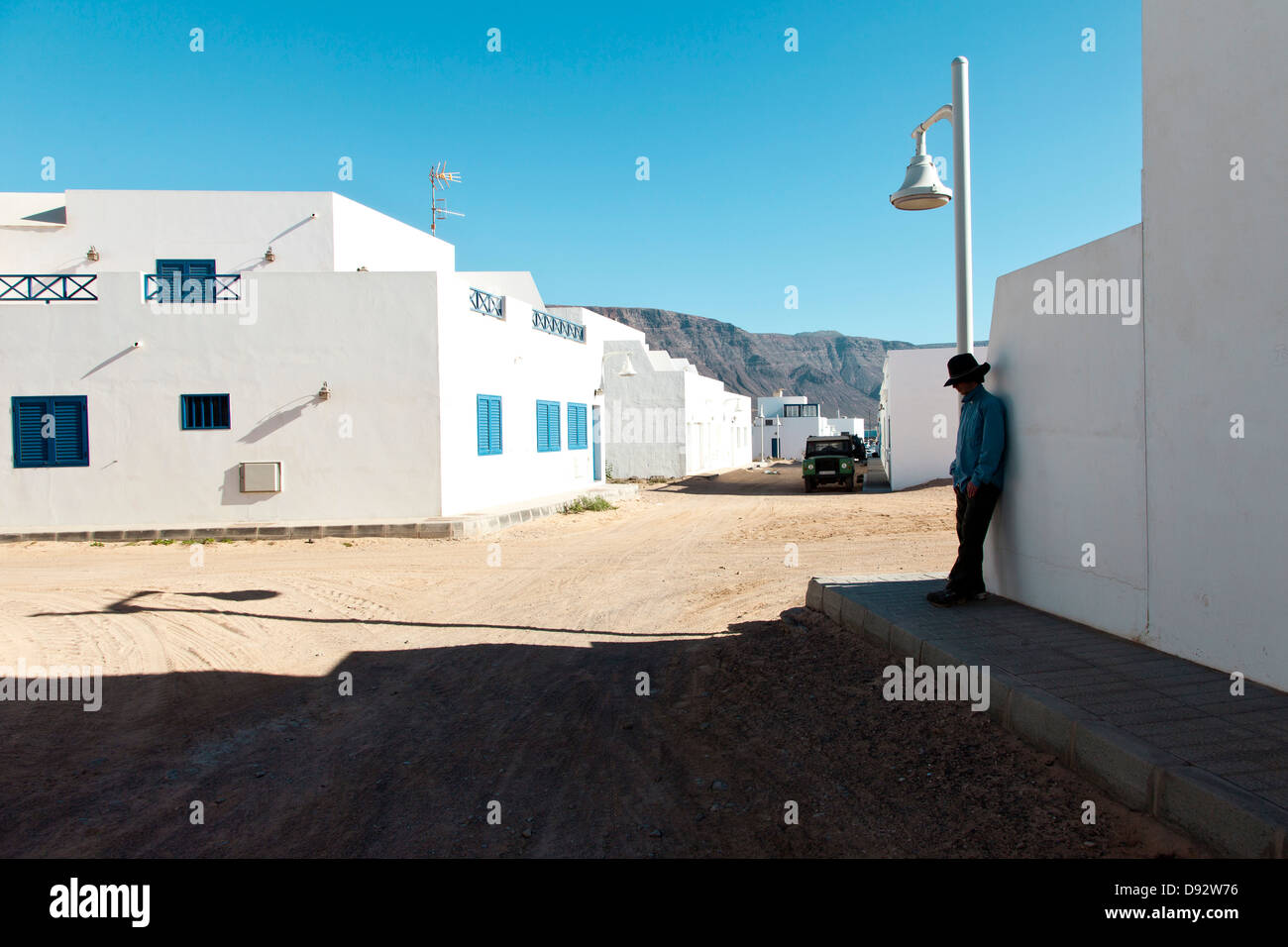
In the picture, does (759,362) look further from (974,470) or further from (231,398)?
(974,470)

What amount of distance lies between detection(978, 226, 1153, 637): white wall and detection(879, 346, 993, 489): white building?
64.8 ft

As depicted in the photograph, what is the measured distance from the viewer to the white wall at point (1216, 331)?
4.07 meters

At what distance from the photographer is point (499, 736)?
5027 millimetres

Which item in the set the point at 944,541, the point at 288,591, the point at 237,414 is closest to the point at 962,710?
the point at 288,591

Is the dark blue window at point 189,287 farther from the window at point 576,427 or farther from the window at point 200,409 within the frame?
the window at point 576,427

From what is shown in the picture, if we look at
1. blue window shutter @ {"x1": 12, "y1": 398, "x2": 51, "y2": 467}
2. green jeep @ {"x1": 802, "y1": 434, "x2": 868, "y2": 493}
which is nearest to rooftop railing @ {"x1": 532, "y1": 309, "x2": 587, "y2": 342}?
green jeep @ {"x1": 802, "y1": 434, "x2": 868, "y2": 493}

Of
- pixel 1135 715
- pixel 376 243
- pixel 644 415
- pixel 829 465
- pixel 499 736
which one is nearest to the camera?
pixel 1135 715

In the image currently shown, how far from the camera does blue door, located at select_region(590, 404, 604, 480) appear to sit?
26.8 metres

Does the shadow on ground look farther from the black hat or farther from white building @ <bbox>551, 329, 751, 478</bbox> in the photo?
white building @ <bbox>551, 329, 751, 478</bbox>

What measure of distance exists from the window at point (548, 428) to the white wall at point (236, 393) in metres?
5.79

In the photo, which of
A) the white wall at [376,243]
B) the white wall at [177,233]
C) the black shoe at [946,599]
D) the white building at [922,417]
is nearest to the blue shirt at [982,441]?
the black shoe at [946,599]

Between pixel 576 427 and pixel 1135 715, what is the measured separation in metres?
21.8

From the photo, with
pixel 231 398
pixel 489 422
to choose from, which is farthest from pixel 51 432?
pixel 489 422

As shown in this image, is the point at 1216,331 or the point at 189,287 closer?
the point at 1216,331
